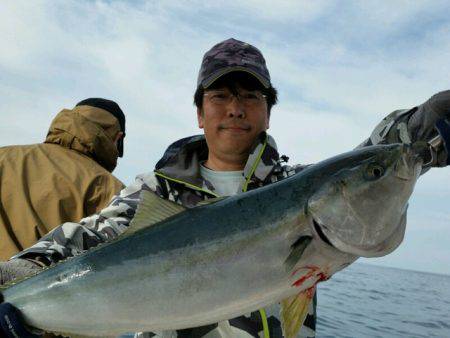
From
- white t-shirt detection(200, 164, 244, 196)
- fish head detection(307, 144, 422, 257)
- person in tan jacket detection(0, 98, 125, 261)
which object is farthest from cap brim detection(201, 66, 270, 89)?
person in tan jacket detection(0, 98, 125, 261)

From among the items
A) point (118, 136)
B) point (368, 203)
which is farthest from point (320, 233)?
point (118, 136)

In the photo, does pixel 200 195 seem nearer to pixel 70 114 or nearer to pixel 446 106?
pixel 446 106

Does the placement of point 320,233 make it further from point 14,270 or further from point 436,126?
point 14,270

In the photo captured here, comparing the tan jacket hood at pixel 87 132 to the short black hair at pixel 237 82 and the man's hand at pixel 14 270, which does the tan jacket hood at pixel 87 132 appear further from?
the man's hand at pixel 14 270

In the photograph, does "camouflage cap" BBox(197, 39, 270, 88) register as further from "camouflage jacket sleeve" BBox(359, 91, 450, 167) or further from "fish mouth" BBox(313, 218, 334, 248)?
"fish mouth" BBox(313, 218, 334, 248)

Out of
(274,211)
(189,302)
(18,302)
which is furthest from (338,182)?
(18,302)
